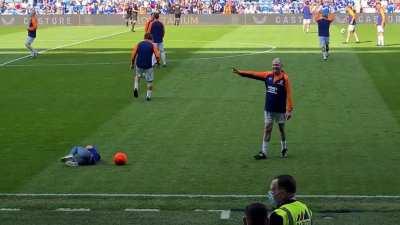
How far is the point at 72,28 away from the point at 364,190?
197 feet

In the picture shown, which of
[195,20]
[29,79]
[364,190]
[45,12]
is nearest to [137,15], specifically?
[195,20]

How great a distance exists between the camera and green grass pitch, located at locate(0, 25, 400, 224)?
1845 cm

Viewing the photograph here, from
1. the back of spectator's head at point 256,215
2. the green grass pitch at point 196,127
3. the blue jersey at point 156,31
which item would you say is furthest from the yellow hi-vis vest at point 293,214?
the blue jersey at point 156,31

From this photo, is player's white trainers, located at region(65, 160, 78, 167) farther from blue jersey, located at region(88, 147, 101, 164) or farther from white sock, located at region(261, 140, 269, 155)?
white sock, located at region(261, 140, 269, 155)

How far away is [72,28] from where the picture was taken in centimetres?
7612

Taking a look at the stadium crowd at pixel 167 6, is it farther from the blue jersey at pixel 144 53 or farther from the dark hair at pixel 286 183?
the dark hair at pixel 286 183

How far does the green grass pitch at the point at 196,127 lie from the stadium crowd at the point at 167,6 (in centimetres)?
3747

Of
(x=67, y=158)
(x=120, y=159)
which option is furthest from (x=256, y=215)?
A: (x=67, y=158)

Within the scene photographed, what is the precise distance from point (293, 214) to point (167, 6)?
75.6 m

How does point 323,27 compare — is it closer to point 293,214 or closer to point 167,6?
point 293,214

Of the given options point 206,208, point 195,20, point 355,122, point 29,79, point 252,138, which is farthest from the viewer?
point 195,20

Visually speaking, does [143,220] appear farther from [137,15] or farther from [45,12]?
[45,12]

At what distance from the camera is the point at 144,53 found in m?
30.1

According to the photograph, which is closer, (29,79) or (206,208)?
(206,208)
